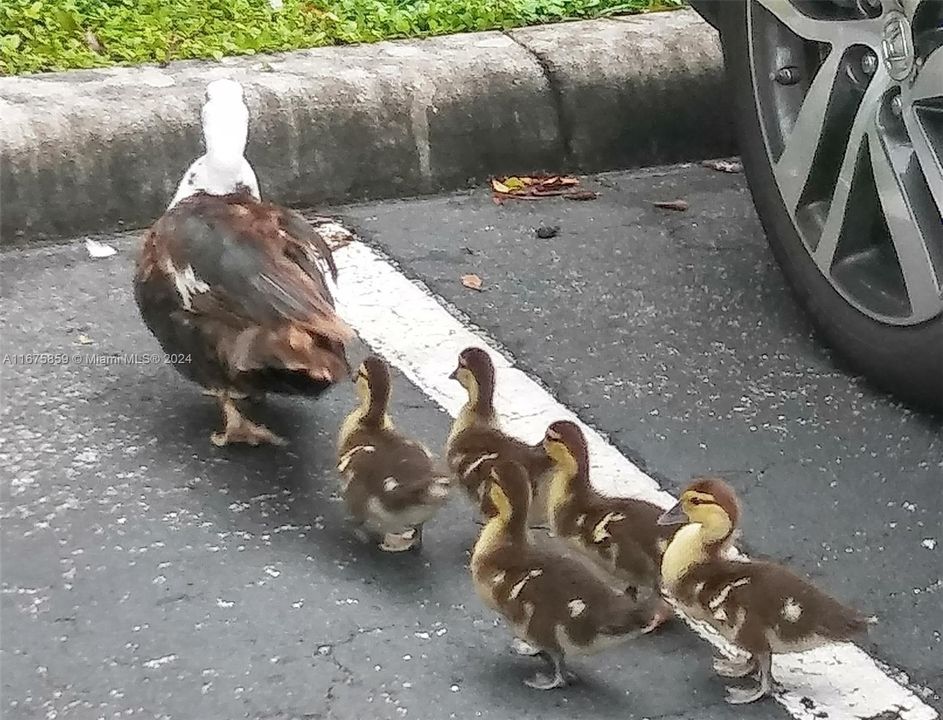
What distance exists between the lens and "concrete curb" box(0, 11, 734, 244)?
14.8ft

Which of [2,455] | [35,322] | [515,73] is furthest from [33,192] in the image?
[515,73]

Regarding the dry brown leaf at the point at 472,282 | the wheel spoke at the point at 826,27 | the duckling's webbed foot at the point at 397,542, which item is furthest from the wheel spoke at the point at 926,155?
the duckling's webbed foot at the point at 397,542

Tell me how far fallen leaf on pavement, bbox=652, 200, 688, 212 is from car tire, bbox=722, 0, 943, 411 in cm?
77

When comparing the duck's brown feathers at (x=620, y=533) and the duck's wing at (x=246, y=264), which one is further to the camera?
the duck's wing at (x=246, y=264)

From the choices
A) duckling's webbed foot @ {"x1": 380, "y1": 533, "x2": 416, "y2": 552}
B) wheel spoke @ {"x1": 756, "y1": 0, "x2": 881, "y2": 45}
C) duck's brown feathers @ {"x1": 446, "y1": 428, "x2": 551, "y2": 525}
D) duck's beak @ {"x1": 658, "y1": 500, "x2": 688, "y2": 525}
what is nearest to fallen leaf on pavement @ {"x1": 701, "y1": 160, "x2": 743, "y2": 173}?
wheel spoke @ {"x1": 756, "y1": 0, "x2": 881, "y2": 45}

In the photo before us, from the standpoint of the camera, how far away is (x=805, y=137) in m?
3.80

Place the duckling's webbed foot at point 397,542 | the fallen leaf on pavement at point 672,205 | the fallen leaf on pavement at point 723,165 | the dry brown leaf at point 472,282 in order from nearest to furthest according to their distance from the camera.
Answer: the duckling's webbed foot at point 397,542 < the dry brown leaf at point 472,282 < the fallen leaf on pavement at point 672,205 < the fallen leaf on pavement at point 723,165

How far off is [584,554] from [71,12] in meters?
3.33

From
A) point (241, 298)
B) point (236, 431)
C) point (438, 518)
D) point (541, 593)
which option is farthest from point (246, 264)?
point (541, 593)

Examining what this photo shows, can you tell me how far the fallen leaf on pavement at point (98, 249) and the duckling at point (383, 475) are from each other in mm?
1526

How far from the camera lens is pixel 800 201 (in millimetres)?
3865

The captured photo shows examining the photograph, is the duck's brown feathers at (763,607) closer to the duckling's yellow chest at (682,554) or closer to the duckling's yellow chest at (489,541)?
the duckling's yellow chest at (682,554)

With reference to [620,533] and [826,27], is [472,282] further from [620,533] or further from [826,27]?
[620,533]

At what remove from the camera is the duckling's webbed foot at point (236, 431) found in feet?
11.3
